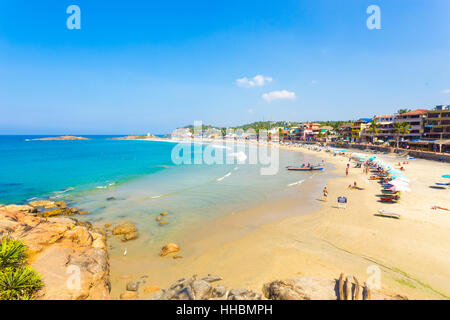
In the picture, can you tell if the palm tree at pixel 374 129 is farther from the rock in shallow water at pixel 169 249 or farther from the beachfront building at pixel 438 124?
the rock in shallow water at pixel 169 249

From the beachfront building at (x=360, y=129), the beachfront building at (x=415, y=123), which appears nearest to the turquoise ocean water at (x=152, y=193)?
the beachfront building at (x=415, y=123)

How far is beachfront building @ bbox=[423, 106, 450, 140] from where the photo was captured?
5469cm

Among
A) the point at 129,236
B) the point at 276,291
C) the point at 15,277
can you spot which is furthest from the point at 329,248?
the point at 15,277

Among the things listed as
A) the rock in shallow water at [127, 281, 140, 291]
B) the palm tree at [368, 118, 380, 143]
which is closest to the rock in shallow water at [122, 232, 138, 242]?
the rock in shallow water at [127, 281, 140, 291]

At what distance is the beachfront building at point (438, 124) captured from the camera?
54688mm

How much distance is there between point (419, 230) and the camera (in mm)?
14656

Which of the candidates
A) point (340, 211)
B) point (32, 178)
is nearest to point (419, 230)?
point (340, 211)

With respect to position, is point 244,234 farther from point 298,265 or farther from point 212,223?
point 298,265

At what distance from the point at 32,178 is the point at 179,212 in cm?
3338

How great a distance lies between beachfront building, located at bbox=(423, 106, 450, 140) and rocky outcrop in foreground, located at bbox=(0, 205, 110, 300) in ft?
252

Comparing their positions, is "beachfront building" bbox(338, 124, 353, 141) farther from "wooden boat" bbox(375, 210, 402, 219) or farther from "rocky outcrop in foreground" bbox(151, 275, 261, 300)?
"rocky outcrop in foreground" bbox(151, 275, 261, 300)

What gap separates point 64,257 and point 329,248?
1456cm

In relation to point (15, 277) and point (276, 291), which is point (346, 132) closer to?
point (276, 291)

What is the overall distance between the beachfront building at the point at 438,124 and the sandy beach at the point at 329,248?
50.5m
